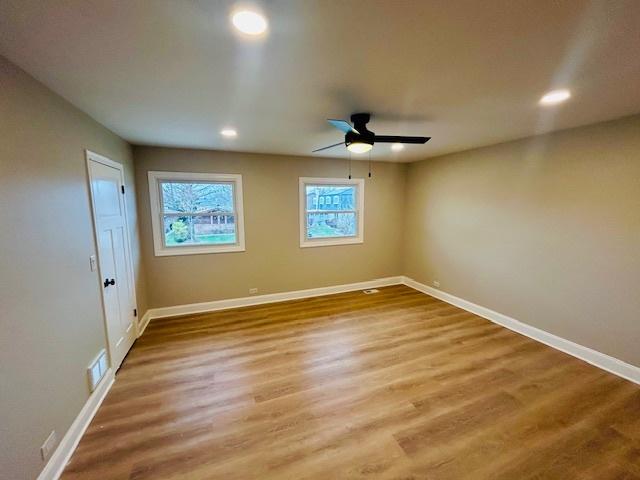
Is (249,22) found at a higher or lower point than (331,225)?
higher

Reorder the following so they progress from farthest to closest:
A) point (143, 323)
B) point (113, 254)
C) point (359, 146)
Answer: point (143, 323) → point (113, 254) → point (359, 146)

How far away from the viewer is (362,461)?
5.94 feet

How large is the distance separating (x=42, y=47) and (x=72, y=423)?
235 centimetres

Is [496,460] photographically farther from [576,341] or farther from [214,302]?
[214,302]

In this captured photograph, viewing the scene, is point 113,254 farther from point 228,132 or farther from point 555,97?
point 555,97

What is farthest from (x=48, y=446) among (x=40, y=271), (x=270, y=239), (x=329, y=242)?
(x=329, y=242)

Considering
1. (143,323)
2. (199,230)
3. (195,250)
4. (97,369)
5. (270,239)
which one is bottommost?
(143,323)

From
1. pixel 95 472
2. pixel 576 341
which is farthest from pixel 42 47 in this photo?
pixel 576 341

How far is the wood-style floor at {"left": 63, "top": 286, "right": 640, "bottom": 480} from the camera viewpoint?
5.86ft

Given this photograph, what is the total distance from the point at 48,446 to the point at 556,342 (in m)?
4.70

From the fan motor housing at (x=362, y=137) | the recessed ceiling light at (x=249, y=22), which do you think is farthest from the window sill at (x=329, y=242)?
the recessed ceiling light at (x=249, y=22)

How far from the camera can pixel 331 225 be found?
5141mm

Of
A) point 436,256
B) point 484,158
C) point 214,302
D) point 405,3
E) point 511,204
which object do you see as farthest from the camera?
point 436,256

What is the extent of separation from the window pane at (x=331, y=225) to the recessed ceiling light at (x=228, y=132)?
6.64 feet
